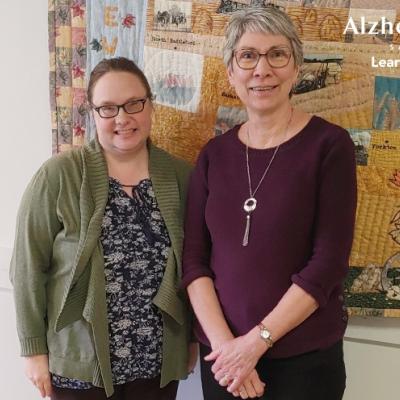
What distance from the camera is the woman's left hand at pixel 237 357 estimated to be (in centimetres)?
116

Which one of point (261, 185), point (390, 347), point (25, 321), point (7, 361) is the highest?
Result: point (261, 185)

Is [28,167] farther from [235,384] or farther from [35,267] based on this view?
[235,384]

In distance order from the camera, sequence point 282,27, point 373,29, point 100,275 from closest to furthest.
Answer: point 282,27
point 100,275
point 373,29

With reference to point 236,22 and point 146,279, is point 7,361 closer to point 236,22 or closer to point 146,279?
point 146,279

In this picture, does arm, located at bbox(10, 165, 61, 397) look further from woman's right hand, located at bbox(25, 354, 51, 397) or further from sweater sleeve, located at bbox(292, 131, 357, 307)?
sweater sleeve, located at bbox(292, 131, 357, 307)

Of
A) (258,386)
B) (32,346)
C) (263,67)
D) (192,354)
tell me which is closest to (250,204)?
(263,67)

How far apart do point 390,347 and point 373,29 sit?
936mm

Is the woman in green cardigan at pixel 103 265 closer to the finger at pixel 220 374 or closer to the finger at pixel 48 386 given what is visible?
the finger at pixel 48 386

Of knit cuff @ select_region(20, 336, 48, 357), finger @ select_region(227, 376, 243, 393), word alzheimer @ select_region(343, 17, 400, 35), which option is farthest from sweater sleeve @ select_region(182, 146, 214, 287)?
word alzheimer @ select_region(343, 17, 400, 35)

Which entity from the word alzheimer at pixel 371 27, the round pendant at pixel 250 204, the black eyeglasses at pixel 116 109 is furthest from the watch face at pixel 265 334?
the word alzheimer at pixel 371 27

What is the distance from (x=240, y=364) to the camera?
3.84 feet

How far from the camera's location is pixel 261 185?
1.21 m

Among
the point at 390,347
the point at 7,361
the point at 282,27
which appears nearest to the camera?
the point at 282,27

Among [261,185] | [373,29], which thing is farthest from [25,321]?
[373,29]
